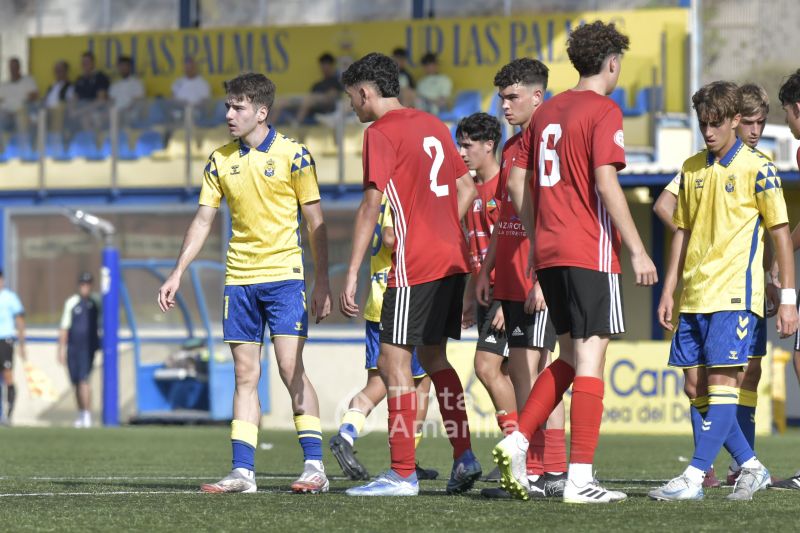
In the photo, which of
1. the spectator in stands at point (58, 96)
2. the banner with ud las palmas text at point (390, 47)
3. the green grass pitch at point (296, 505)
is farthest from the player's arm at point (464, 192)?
the spectator in stands at point (58, 96)

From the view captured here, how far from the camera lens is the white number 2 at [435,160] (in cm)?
741

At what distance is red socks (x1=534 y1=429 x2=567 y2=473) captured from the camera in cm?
735

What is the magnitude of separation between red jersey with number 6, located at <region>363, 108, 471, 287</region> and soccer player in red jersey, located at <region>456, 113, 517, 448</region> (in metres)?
1.11

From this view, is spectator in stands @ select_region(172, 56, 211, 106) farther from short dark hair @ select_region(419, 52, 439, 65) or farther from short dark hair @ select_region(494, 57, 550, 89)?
short dark hair @ select_region(494, 57, 550, 89)

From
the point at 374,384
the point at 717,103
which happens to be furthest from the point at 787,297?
the point at 374,384

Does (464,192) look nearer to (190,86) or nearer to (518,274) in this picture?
(518,274)

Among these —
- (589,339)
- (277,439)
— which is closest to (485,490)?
(589,339)

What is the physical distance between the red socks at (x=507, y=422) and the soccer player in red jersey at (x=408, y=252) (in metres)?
0.64

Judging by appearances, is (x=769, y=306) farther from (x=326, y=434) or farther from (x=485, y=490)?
(x=326, y=434)

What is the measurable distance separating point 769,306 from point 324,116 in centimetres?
1422

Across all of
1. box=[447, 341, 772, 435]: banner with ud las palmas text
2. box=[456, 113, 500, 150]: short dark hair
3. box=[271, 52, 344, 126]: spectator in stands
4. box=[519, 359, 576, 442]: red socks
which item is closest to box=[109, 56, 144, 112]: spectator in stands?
box=[271, 52, 344, 126]: spectator in stands

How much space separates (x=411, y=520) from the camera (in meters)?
6.12

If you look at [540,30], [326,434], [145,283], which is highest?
[540,30]

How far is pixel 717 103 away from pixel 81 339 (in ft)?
50.8
